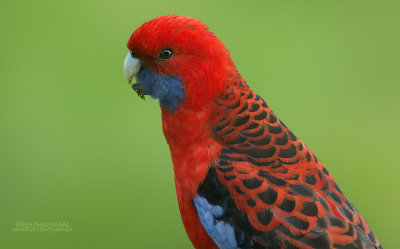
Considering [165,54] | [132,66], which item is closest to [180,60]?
[165,54]

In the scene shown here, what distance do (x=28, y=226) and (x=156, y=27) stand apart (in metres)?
1.71

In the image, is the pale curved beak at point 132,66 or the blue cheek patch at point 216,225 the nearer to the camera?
the blue cheek patch at point 216,225

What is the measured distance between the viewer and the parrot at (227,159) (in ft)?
5.82

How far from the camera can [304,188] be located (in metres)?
1.84

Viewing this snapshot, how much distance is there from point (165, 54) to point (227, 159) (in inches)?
19.0

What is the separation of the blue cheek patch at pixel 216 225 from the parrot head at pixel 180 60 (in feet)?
1.32

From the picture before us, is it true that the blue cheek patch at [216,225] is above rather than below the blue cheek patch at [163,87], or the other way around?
below

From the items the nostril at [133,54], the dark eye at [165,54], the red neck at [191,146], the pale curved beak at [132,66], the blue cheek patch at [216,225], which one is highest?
the nostril at [133,54]

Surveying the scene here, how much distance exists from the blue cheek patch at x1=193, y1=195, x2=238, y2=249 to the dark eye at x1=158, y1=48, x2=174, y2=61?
57 cm

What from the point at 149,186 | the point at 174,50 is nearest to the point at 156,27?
the point at 174,50

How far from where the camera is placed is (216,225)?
1.83 m

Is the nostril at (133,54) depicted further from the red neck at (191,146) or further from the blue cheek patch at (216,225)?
the blue cheek patch at (216,225)

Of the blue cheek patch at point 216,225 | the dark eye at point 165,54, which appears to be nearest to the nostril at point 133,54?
the dark eye at point 165,54

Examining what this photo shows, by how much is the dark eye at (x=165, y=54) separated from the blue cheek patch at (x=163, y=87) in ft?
0.24
